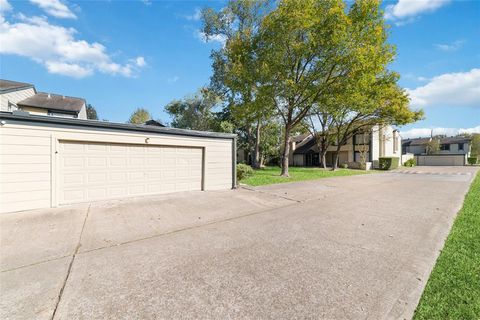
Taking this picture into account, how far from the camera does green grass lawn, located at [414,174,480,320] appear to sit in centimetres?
229

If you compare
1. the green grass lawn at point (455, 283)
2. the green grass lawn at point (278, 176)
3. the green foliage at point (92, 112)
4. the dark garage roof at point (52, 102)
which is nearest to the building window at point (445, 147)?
the green grass lawn at point (278, 176)

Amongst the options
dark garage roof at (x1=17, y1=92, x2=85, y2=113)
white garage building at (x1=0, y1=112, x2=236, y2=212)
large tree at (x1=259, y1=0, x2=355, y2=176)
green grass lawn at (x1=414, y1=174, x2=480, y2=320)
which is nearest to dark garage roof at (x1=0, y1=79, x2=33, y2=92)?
dark garage roof at (x1=17, y1=92, x2=85, y2=113)

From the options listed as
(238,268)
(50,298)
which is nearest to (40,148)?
(50,298)

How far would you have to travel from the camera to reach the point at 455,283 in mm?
2799

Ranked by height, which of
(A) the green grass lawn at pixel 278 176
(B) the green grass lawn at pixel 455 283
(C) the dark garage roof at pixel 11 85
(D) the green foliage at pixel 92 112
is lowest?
(B) the green grass lawn at pixel 455 283

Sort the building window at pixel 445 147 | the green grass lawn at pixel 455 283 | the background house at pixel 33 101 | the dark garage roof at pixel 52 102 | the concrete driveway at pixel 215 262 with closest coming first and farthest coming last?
the green grass lawn at pixel 455 283 < the concrete driveway at pixel 215 262 < the background house at pixel 33 101 < the dark garage roof at pixel 52 102 < the building window at pixel 445 147

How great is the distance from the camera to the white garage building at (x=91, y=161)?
6.09m

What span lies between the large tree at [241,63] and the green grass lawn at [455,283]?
41.2ft

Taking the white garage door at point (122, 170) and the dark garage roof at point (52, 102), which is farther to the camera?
the dark garage roof at point (52, 102)

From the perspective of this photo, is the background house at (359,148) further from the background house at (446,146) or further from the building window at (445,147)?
the building window at (445,147)

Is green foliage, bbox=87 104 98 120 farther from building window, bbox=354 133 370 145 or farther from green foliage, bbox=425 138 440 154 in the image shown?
green foliage, bbox=425 138 440 154

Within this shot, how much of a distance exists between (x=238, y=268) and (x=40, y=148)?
6.83m

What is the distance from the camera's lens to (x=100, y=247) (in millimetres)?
3984

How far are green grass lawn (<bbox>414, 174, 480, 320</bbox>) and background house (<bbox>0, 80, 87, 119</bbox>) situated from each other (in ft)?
65.9
